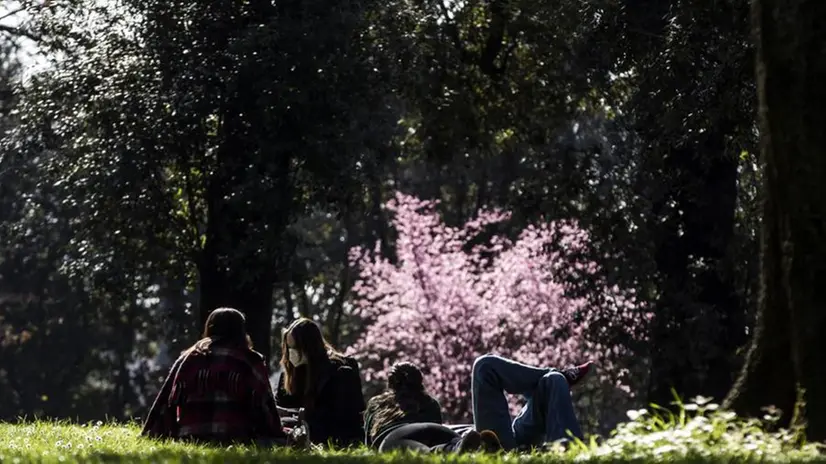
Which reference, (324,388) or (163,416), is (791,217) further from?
(163,416)

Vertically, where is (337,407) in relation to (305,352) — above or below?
below

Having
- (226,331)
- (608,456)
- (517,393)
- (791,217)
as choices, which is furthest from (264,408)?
(791,217)

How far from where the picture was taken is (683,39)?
55.7 feet

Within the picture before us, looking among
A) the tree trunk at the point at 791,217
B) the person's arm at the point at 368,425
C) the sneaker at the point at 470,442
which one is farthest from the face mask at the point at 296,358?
the tree trunk at the point at 791,217

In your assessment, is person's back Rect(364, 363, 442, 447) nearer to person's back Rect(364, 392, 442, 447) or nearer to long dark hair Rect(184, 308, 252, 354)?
person's back Rect(364, 392, 442, 447)

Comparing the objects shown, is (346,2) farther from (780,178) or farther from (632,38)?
(780,178)

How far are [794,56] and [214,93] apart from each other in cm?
1177

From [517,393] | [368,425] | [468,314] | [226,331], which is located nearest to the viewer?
[226,331]

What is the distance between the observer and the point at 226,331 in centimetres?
1042

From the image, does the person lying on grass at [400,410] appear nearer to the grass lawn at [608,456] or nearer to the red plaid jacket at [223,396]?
the red plaid jacket at [223,396]

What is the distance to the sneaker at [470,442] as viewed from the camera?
30.7 feet

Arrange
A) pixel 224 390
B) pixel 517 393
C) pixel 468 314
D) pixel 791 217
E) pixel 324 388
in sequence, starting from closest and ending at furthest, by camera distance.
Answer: pixel 791 217 < pixel 224 390 < pixel 517 393 < pixel 324 388 < pixel 468 314

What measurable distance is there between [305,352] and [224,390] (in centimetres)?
86

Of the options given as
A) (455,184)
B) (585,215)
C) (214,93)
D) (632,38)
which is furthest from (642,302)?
(455,184)
